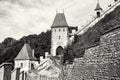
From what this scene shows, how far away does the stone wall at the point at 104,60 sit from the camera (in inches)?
320

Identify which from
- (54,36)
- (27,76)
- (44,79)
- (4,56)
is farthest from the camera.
A: (4,56)

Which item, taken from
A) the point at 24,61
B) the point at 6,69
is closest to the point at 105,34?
the point at 6,69

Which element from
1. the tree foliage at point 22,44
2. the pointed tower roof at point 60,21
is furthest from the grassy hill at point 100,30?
the tree foliage at point 22,44

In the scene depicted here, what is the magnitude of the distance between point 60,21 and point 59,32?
305cm

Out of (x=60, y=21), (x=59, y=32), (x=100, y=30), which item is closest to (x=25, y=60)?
(x=59, y=32)

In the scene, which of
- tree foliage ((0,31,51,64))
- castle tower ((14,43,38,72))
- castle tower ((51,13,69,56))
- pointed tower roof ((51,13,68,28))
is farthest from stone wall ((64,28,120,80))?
tree foliage ((0,31,51,64))

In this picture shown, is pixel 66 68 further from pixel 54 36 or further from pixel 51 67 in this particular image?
pixel 54 36

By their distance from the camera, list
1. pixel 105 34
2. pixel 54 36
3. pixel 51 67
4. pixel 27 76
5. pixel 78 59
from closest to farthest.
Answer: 1. pixel 105 34
2. pixel 78 59
3. pixel 51 67
4. pixel 27 76
5. pixel 54 36

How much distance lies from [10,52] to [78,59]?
67.7m

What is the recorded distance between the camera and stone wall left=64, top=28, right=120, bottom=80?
812 centimetres

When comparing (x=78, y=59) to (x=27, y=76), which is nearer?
(x=78, y=59)

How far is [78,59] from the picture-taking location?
12891mm

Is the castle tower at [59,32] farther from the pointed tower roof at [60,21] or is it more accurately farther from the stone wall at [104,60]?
the stone wall at [104,60]

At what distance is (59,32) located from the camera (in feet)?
Result: 177
